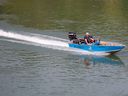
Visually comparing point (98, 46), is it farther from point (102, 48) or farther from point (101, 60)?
point (101, 60)

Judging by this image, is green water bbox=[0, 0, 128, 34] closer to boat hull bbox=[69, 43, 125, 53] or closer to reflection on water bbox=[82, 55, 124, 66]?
boat hull bbox=[69, 43, 125, 53]

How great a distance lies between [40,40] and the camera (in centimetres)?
4906

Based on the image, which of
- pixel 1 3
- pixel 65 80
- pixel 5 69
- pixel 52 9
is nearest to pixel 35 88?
pixel 65 80

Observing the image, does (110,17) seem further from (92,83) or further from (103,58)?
(92,83)

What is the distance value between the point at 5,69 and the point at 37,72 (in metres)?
2.83

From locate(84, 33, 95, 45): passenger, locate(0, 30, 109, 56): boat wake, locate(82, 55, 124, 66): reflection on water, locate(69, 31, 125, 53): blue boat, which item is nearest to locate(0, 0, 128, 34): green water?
locate(0, 30, 109, 56): boat wake

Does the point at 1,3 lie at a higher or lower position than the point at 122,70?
higher

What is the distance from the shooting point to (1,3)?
78500mm

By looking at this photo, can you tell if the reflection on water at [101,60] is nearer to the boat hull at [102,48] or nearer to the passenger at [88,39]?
the boat hull at [102,48]

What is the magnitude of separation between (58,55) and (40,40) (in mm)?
5207

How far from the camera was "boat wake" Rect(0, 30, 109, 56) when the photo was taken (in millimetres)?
46356

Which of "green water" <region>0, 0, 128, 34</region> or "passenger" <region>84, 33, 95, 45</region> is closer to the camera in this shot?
"passenger" <region>84, 33, 95, 45</region>

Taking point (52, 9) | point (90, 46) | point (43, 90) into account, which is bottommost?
point (43, 90)

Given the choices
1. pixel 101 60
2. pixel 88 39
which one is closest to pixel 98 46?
pixel 88 39
